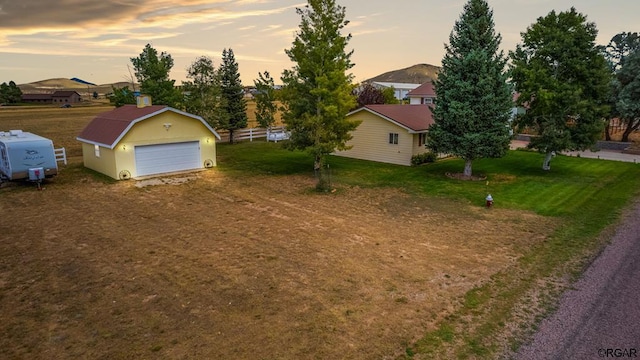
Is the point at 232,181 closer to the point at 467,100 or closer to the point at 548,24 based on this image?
the point at 467,100

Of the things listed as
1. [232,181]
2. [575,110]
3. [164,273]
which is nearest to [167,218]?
[164,273]

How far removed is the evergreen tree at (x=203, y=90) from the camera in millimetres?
35156

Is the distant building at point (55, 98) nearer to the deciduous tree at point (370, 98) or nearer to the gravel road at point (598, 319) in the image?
the deciduous tree at point (370, 98)

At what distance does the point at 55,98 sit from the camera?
125 metres

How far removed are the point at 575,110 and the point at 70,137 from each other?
Result: 44.9m

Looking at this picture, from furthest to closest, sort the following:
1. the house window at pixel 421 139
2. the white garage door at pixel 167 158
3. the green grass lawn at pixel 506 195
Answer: the house window at pixel 421 139 → the white garage door at pixel 167 158 → the green grass lawn at pixel 506 195

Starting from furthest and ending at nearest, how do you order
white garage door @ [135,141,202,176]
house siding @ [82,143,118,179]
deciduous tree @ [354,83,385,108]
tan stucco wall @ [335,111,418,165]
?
1. deciduous tree @ [354,83,385,108]
2. tan stucco wall @ [335,111,418,165]
3. white garage door @ [135,141,202,176]
4. house siding @ [82,143,118,179]

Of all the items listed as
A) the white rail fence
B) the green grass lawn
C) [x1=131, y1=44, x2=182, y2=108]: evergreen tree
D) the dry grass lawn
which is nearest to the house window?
the green grass lawn

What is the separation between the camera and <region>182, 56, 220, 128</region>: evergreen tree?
35.2 m

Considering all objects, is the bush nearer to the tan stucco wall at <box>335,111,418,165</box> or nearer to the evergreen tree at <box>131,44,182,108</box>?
the tan stucco wall at <box>335,111,418,165</box>

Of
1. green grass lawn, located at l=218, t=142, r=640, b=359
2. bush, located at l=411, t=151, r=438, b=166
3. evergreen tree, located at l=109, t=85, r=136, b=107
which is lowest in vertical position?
green grass lawn, located at l=218, t=142, r=640, b=359

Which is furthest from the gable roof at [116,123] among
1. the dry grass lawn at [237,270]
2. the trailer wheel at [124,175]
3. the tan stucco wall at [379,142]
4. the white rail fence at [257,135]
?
the white rail fence at [257,135]

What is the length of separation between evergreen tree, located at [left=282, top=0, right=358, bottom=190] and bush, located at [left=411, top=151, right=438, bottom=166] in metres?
6.16

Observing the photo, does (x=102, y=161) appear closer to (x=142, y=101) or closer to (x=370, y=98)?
(x=142, y=101)
